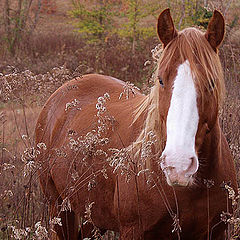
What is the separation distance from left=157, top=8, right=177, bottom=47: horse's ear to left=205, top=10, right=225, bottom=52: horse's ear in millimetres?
191

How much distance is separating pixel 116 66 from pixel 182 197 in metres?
9.73

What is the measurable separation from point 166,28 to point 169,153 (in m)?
0.82

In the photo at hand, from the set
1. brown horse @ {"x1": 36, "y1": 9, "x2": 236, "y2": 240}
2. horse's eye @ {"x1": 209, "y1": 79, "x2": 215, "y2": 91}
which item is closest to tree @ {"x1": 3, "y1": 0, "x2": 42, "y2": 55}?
brown horse @ {"x1": 36, "y1": 9, "x2": 236, "y2": 240}

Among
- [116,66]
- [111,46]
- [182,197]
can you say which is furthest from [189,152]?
[111,46]

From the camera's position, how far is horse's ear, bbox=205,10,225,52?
2.23 meters

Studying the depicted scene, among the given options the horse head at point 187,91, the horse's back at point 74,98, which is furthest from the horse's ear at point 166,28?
the horse's back at point 74,98

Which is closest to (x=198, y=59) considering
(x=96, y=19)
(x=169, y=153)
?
(x=169, y=153)

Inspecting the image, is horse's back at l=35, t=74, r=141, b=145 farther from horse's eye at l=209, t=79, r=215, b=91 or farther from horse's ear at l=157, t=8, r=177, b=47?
horse's eye at l=209, t=79, r=215, b=91

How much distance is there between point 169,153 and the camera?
72.1 inches

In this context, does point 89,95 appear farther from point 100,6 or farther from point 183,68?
point 100,6

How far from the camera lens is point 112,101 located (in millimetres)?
3500

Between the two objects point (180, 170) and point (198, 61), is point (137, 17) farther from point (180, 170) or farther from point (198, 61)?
point (180, 170)

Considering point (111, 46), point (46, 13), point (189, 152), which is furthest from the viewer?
point (46, 13)

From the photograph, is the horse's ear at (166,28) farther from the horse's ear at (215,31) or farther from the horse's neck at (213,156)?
the horse's neck at (213,156)
